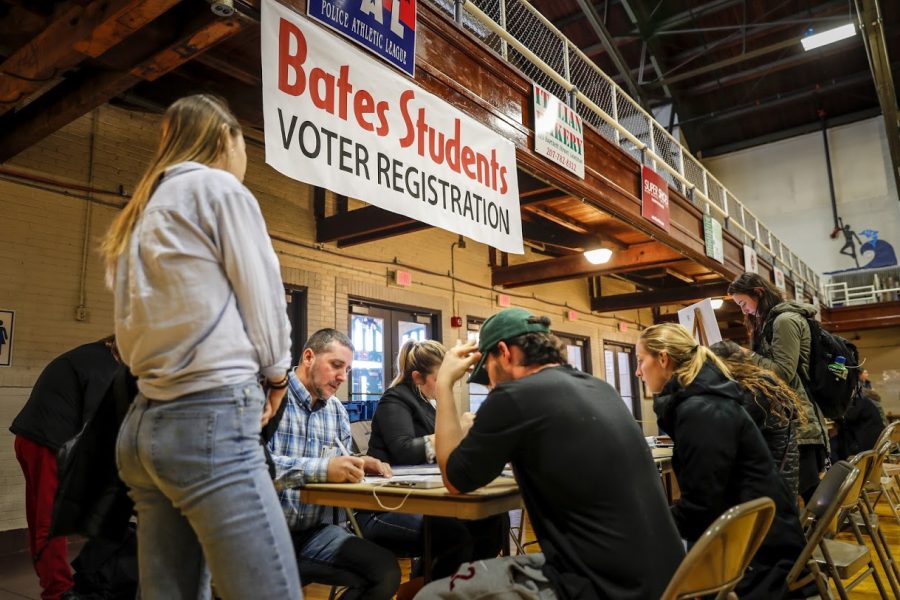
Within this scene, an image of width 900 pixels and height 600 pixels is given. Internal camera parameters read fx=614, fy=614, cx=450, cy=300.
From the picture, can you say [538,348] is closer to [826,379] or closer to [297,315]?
[826,379]

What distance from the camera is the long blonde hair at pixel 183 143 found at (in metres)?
1.40

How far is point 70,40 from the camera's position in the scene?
2.99m

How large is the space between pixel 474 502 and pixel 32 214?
4.92 m

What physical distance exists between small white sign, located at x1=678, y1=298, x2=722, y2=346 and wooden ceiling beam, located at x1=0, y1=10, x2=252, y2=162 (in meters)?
4.03

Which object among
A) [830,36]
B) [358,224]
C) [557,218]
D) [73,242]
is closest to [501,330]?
[73,242]

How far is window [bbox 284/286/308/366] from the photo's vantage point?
6.92 meters

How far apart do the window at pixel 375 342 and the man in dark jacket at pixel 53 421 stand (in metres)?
4.40

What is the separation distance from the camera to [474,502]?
178 centimetres

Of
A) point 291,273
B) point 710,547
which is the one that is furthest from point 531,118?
point 710,547

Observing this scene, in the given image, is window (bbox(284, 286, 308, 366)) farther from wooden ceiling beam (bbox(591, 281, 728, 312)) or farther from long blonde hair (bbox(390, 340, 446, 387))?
wooden ceiling beam (bbox(591, 281, 728, 312))

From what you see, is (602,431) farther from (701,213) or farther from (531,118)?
(701,213)

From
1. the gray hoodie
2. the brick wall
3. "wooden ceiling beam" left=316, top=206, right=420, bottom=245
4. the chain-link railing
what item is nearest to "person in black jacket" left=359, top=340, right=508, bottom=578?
the gray hoodie

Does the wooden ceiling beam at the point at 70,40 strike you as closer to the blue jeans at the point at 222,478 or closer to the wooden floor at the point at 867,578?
the blue jeans at the point at 222,478

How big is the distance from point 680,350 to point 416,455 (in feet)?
4.46
